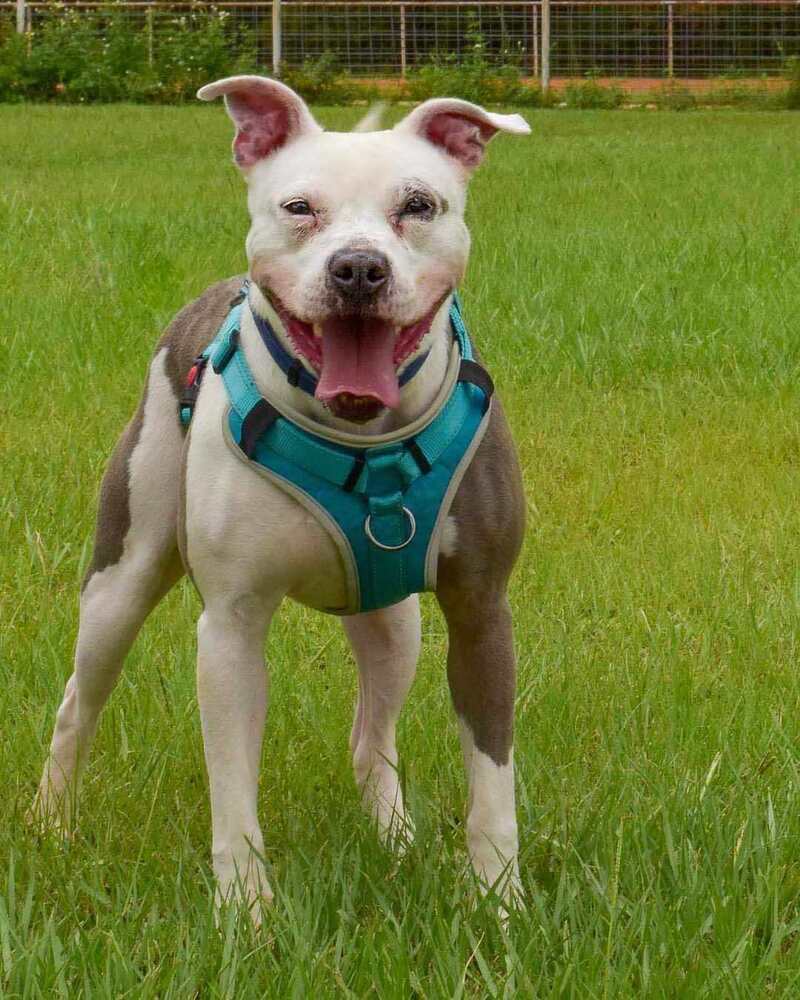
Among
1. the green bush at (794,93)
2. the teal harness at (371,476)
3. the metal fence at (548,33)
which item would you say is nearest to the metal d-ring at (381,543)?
the teal harness at (371,476)

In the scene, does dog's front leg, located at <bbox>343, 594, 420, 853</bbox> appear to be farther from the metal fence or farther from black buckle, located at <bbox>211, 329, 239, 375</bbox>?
the metal fence

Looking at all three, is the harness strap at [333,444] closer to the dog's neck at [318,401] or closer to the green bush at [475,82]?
the dog's neck at [318,401]

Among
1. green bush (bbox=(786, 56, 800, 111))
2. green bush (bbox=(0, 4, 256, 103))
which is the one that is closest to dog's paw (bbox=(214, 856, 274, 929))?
green bush (bbox=(0, 4, 256, 103))

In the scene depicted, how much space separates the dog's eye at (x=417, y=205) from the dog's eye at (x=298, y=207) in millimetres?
158

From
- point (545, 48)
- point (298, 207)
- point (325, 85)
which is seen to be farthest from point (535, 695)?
point (545, 48)

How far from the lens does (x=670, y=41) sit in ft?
90.6

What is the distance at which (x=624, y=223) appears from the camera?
10219 mm

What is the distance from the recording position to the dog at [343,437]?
281 centimetres

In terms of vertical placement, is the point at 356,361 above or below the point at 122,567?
above

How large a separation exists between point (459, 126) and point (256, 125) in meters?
0.37

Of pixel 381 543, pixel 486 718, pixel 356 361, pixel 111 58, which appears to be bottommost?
pixel 111 58

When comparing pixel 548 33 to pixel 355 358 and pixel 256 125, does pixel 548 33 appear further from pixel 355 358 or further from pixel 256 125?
pixel 355 358

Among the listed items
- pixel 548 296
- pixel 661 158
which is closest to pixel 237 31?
pixel 661 158

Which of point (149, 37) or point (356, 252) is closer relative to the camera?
point (356, 252)
